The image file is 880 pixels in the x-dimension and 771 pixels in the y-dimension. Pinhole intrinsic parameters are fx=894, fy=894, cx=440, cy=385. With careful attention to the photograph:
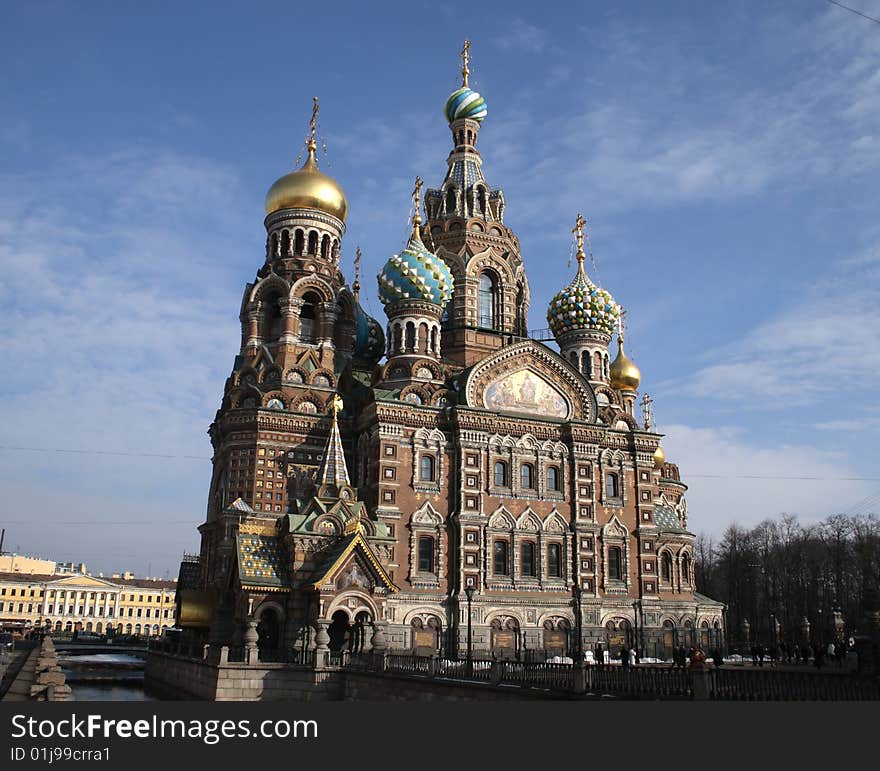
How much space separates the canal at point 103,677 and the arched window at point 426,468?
11977 millimetres

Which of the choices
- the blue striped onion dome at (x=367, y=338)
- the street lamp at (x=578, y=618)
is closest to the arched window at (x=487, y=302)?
the blue striped onion dome at (x=367, y=338)

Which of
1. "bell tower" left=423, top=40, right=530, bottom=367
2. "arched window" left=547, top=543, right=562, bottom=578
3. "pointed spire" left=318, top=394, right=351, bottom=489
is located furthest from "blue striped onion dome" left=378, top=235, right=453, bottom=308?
"arched window" left=547, top=543, right=562, bottom=578

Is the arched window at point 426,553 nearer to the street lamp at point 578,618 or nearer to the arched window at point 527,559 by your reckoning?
the arched window at point 527,559

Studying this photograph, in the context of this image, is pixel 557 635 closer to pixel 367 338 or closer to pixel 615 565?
pixel 615 565

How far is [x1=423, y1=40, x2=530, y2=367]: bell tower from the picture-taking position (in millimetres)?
39875

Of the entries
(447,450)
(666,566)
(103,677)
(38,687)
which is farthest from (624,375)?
(38,687)

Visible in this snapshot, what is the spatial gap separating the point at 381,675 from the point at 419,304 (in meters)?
18.1

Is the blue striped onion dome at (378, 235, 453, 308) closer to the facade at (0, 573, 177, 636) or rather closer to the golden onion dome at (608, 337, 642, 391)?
the golden onion dome at (608, 337, 642, 391)

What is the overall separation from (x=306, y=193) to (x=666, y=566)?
23.0 metres

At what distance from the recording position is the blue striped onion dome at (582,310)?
1591 inches

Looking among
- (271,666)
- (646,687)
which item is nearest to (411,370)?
(271,666)

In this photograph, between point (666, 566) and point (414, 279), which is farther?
point (666, 566)

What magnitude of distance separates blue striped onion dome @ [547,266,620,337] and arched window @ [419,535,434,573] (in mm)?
12806

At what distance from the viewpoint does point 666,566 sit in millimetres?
39781
